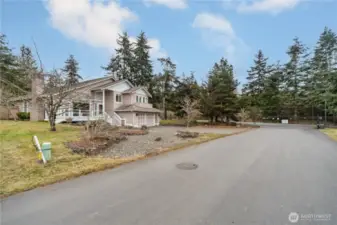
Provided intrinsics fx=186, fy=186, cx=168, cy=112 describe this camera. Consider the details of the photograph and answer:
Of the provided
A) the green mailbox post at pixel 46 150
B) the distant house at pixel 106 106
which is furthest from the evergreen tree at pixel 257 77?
the green mailbox post at pixel 46 150

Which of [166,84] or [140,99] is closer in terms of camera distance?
[140,99]

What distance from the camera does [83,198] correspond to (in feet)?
12.8

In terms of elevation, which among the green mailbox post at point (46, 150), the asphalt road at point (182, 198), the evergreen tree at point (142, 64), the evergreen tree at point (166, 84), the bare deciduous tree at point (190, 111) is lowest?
the asphalt road at point (182, 198)

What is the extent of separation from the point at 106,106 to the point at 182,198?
21606mm

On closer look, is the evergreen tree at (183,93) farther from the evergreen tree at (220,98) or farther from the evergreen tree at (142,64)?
the evergreen tree at (142,64)

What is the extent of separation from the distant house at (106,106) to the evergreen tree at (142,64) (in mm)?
15342

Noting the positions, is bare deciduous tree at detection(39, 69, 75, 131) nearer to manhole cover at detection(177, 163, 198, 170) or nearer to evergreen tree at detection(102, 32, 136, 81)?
manhole cover at detection(177, 163, 198, 170)

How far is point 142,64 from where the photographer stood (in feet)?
137

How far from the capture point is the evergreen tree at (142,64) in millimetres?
41594

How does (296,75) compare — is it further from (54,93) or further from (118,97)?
(54,93)

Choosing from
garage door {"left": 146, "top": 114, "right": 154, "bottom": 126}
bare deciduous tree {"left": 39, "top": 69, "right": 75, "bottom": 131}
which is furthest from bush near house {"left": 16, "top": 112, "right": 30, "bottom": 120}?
garage door {"left": 146, "top": 114, "right": 154, "bottom": 126}

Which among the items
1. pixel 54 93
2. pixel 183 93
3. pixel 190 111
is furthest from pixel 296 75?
pixel 54 93

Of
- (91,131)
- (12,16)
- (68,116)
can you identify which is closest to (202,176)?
(91,131)

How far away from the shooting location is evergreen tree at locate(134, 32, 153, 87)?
4159cm
